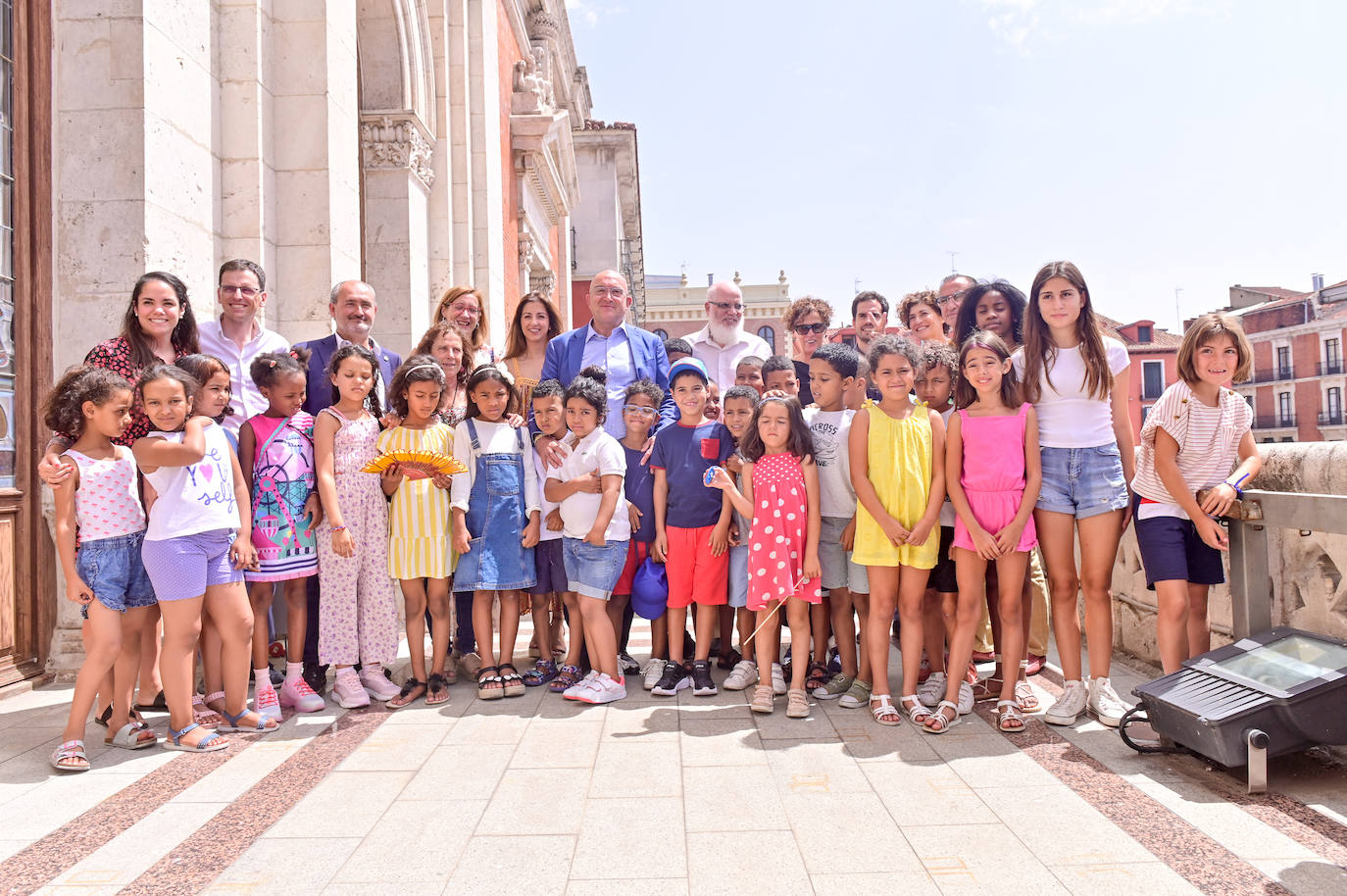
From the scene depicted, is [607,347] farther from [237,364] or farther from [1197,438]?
[1197,438]

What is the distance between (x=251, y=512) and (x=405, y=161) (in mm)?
5434

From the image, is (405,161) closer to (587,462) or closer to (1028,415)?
(587,462)

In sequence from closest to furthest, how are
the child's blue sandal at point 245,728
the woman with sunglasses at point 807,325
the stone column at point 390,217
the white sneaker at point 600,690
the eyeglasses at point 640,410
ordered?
the child's blue sandal at point 245,728 → the white sneaker at point 600,690 → the eyeglasses at point 640,410 → the woman with sunglasses at point 807,325 → the stone column at point 390,217

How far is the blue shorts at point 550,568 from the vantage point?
15.1ft

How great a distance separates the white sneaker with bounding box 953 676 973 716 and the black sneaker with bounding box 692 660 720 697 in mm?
1193

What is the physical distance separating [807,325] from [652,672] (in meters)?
2.42

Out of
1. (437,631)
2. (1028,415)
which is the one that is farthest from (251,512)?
(1028,415)

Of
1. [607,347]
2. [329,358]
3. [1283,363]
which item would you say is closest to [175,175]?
[329,358]

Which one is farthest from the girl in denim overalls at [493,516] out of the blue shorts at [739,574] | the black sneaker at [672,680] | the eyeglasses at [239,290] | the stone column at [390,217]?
the stone column at [390,217]

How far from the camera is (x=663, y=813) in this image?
2865 mm

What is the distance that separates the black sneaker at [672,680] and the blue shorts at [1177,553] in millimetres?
2282

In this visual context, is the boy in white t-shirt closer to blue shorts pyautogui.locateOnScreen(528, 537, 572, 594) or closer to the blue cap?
the blue cap

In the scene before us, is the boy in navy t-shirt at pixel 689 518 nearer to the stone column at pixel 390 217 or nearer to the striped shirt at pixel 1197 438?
the striped shirt at pixel 1197 438

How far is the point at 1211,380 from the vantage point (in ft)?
11.9
